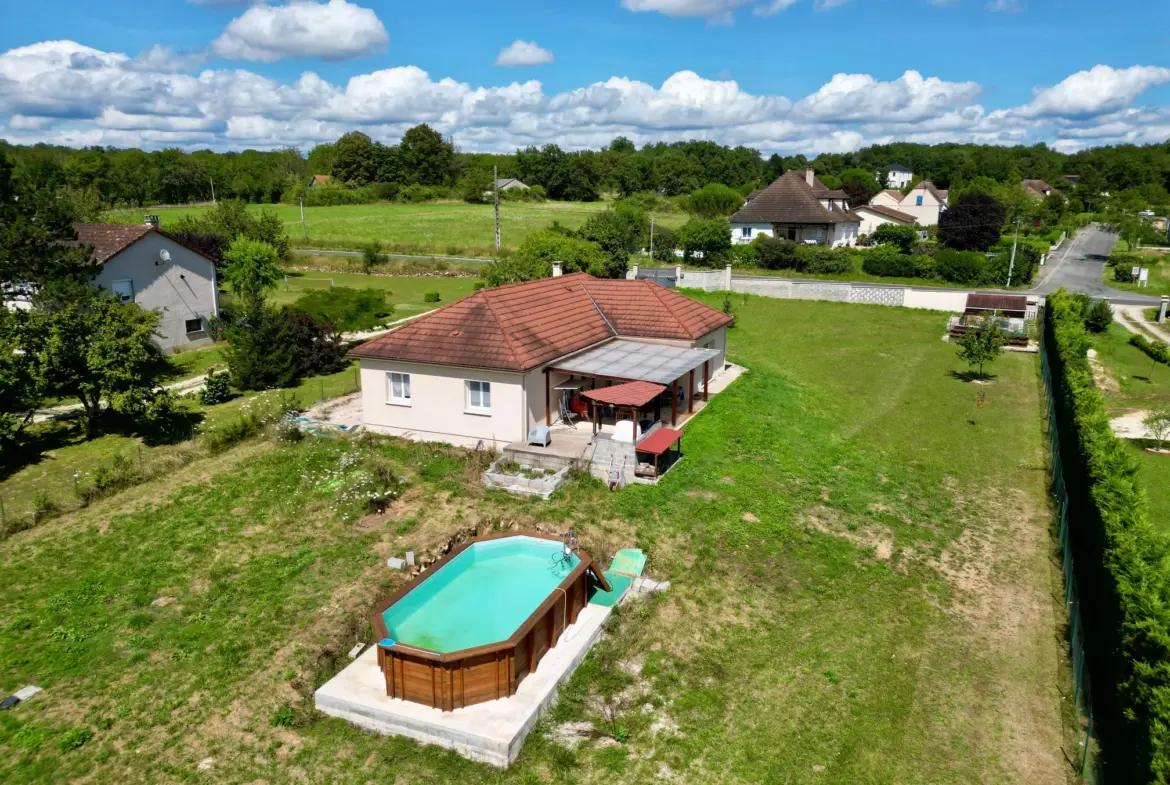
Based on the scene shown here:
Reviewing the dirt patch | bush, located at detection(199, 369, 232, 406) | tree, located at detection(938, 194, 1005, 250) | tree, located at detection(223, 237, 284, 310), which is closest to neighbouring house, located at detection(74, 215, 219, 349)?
tree, located at detection(223, 237, 284, 310)

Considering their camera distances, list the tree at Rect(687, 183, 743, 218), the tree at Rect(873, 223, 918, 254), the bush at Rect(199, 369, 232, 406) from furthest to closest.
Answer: the tree at Rect(687, 183, 743, 218) < the tree at Rect(873, 223, 918, 254) < the bush at Rect(199, 369, 232, 406)

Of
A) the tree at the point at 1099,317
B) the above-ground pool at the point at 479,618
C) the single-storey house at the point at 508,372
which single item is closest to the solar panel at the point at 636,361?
the single-storey house at the point at 508,372

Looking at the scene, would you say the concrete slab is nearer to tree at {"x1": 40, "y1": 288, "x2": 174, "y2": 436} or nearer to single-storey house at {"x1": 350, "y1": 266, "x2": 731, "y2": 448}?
single-storey house at {"x1": 350, "y1": 266, "x2": 731, "y2": 448}

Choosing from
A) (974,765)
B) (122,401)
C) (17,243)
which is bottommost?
(974,765)

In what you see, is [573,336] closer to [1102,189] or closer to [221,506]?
[221,506]

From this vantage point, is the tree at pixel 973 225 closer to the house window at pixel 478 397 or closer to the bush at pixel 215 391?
the house window at pixel 478 397

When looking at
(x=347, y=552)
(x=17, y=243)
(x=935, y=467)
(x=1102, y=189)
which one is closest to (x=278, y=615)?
(x=347, y=552)
